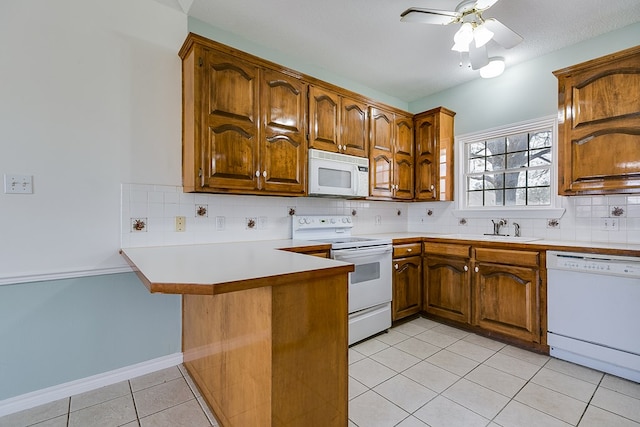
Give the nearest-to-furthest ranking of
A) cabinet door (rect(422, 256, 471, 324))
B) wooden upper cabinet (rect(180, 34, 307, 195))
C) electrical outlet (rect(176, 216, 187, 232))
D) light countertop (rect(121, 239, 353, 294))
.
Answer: light countertop (rect(121, 239, 353, 294))
wooden upper cabinet (rect(180, 34, 307, 195))
electrical outlet (rect(176, 216, 187, 232))
cabinet door (rect(422, 256, 471, 324))

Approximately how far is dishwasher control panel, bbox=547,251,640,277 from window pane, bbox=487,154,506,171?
1317 millimetres

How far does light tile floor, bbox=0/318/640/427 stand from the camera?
164 cm

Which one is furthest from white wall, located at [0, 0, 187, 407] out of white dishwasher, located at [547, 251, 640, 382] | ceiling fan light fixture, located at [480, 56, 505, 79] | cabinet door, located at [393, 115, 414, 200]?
white dishwasher, located at [547, 251, 640, 382]

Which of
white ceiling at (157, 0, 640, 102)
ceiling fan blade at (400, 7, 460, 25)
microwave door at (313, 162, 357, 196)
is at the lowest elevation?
microwave door at (313, 162, 357, 196)

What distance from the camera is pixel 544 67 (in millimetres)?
2902

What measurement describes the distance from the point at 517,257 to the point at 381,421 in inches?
68.4

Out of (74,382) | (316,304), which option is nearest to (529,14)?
(316,304)

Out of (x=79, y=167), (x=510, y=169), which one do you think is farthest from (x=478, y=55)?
(x=79, y=167)

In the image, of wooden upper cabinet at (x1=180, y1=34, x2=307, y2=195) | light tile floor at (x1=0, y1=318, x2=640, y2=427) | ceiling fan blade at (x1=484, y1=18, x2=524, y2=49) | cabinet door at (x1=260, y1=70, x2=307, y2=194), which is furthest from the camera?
cabinet door at (x1=260, y1=70, x2=307, y2=194)

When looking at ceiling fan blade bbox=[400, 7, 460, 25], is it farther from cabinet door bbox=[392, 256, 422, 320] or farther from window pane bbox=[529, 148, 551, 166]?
cabinet door bbox=[392, 256, 422, 320]

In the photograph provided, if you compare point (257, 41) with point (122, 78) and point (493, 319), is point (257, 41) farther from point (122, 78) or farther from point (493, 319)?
point (493, 319)

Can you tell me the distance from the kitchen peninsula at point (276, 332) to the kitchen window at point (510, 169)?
2.69 metres

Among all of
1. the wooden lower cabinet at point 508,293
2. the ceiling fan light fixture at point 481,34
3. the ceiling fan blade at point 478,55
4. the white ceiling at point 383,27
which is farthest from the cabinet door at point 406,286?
the white ceiling at point 383,27

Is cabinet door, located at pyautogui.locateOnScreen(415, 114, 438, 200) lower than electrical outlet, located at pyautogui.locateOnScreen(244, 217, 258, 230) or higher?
higher
